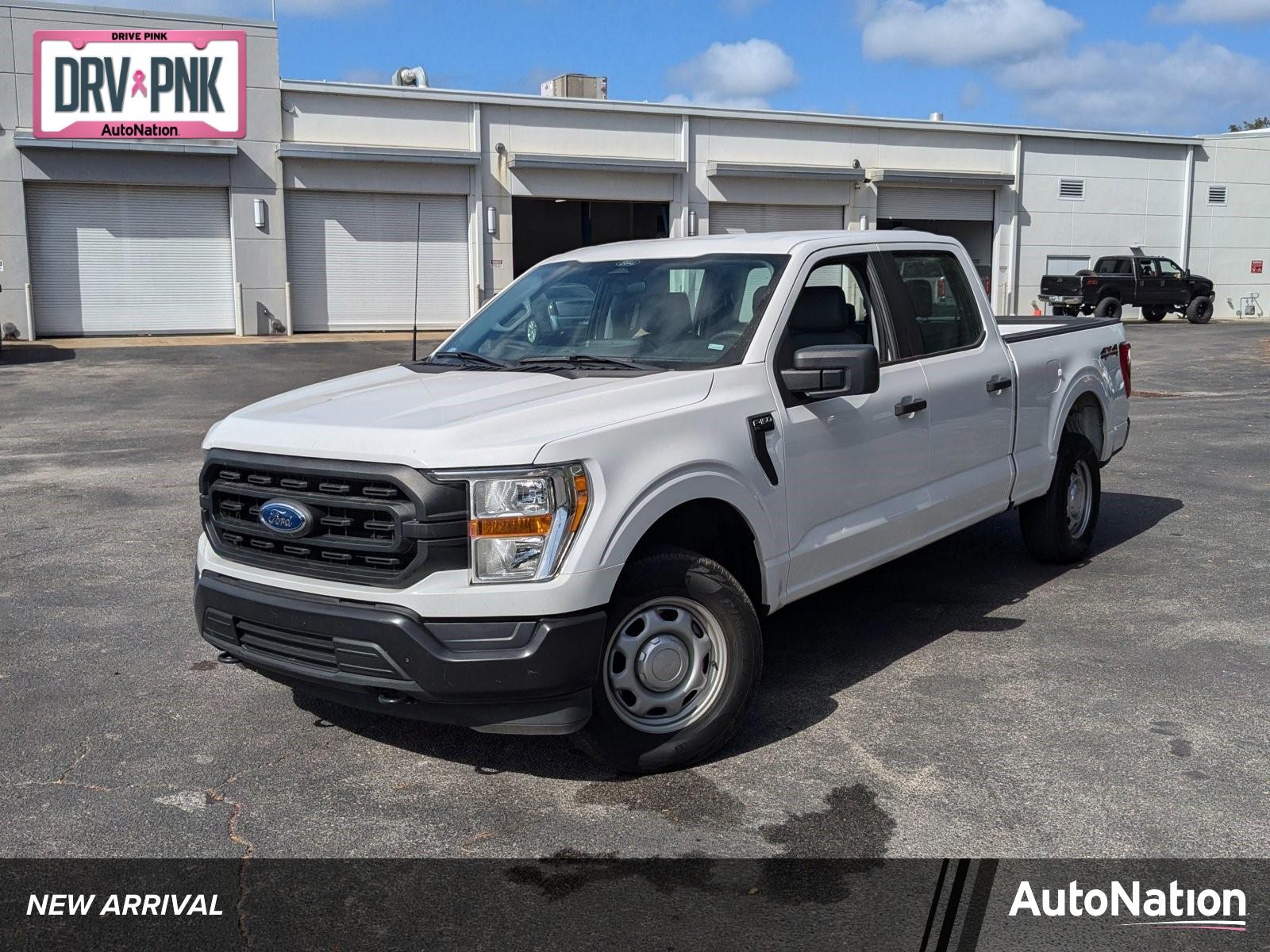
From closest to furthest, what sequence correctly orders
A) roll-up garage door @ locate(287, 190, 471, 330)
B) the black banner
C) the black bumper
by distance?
the black banner → the black bumper → roll-up garage door @ locate(287, 190, 471, 330)

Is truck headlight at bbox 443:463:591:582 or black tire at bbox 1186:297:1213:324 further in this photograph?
black tire at bbox 1186:297:1213:324

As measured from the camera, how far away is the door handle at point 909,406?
5492 millimetres

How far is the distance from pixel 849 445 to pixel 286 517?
2.31 meters

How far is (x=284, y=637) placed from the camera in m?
4.18

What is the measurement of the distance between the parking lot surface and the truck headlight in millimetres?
831

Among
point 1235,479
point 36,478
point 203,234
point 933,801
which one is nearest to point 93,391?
point 36,478

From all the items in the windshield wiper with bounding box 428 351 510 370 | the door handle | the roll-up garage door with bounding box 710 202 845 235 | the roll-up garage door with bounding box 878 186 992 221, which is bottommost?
the door handle

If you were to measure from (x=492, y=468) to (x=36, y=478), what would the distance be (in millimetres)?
8203

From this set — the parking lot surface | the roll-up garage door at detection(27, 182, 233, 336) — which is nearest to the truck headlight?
the parking lot surface

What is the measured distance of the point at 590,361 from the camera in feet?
16.5

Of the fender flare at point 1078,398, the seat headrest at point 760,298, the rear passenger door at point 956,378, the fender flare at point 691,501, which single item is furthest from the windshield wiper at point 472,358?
the fender flare at point 1078,398

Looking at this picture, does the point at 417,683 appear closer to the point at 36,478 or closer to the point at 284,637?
the point at 284,637

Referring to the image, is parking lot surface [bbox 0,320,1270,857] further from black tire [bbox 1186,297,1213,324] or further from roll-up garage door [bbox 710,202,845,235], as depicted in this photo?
black tire [bbox 1186,297,1213,324]

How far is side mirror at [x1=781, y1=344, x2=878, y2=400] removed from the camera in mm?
4742
